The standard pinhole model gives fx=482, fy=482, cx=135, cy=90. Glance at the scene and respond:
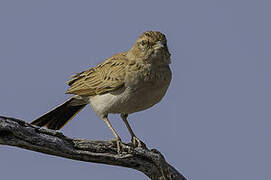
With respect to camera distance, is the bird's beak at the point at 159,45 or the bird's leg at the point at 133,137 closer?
the bird's beak at the point at 159,45

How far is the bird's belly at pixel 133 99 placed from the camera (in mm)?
8391

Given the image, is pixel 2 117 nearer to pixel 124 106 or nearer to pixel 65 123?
pixel 124 106

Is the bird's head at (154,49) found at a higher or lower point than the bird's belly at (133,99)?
higher

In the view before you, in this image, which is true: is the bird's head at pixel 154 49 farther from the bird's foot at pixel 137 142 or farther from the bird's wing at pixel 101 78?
A: the bird's foot at pixel 137 142

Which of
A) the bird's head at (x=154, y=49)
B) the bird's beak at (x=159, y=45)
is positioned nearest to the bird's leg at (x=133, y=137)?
the bird's head at (x=154, y=49)

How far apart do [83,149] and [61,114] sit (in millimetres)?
2713

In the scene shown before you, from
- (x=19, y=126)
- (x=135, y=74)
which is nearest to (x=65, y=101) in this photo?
(x=135, y=74)

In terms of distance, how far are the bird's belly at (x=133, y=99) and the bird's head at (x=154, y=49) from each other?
469 millimetres

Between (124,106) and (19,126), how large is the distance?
251 cm

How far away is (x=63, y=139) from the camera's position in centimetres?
697

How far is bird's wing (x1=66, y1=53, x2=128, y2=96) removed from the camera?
28.4ft

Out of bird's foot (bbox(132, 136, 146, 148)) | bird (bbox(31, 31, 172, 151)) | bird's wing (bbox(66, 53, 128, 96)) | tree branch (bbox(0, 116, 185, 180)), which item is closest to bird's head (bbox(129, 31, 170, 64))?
bird (bbox(31, 31, 172, 151))

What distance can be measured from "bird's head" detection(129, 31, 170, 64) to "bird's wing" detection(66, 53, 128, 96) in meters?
0.43

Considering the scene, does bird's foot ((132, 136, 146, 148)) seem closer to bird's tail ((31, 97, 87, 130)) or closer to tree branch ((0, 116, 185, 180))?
tree branch ((0, 116, 185, 180))
